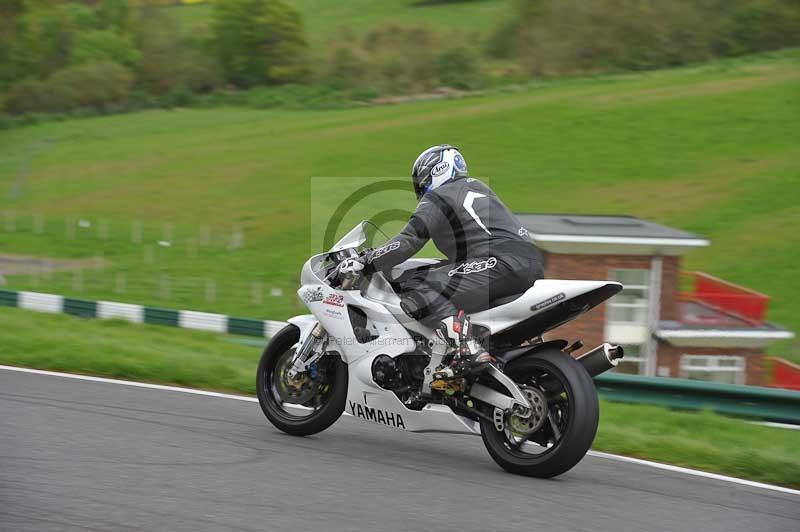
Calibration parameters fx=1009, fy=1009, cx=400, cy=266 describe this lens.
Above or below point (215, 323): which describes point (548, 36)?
above

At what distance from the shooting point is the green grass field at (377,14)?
Result: 7406 cm

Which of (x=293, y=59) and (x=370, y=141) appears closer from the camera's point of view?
(x=370, y=141)

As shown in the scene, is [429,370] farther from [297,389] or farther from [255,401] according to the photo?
[255,401]

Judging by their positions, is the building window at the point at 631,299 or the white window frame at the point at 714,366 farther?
the white window frame at the point at 714,366

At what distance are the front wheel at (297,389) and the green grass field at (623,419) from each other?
5.96 feet

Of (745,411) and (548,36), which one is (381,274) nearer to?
(745,411)

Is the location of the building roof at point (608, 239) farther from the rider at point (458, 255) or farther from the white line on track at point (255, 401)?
the rider at point (458, 255)

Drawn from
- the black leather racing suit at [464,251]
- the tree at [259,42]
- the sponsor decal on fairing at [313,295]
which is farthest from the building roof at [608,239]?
the tree at [259,42]

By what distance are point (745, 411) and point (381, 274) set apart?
14.3 ft

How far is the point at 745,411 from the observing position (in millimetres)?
9477

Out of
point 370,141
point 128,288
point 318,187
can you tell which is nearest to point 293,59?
point 370,141

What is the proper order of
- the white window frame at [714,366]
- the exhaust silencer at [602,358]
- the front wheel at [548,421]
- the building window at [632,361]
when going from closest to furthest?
1. the front wheel at [548,421]
2. the exhaust silencer at [602,358]
3. the building window at [632,361]
4. the white window frame at [714,366]

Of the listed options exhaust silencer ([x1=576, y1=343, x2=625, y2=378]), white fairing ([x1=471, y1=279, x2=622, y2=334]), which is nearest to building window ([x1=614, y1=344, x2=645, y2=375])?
exhaust silencer ([x1=576, y1=343, x2=625, y2=378])

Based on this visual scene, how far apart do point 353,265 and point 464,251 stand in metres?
0.76
